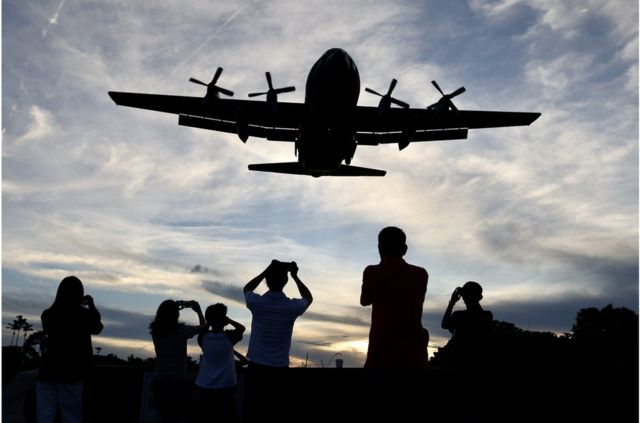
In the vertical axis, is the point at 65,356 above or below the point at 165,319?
below

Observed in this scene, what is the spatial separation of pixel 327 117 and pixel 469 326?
20532mm

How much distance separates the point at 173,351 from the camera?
618cm

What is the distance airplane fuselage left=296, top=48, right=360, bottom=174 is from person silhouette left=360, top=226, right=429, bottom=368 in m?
20.2

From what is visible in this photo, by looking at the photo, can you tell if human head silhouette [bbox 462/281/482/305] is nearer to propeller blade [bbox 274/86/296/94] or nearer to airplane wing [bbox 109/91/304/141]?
airplane wing [bbox 109/91/304/141]

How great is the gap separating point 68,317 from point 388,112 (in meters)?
26.5

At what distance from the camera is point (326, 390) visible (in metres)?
3.77

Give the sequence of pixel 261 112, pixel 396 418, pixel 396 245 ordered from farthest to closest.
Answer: pixel 261 112, pixel 396 245, pixel 396 418

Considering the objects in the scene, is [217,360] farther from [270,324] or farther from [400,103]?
[400,103]

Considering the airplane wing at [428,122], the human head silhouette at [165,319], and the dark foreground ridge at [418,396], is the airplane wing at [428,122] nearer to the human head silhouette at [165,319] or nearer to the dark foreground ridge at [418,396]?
the human head silhouette at [165,319]

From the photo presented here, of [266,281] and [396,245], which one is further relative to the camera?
[266,281]

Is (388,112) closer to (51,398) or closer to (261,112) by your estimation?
(261,112)

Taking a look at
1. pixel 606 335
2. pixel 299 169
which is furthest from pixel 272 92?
Answer: pixel 606 335

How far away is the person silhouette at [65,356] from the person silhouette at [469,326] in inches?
160

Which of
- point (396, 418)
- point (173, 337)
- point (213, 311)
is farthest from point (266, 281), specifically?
point (396, 418)
